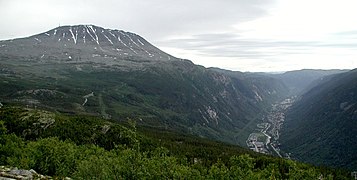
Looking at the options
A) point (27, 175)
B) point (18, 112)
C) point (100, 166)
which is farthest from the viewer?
point (18, 112)

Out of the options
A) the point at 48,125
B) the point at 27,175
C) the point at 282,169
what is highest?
the point at 27,175

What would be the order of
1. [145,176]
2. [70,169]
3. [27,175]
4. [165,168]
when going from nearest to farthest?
1. [27,175]
2. [145,176]
3. [165,168]
4. [70,169]

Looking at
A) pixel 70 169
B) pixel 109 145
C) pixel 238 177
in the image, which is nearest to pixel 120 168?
pixel 70 169

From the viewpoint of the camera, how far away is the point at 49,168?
321 ft

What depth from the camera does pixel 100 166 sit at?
264ft

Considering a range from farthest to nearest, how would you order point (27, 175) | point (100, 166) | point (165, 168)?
point (165, 168)
point (100, 166)
point (27, 175)

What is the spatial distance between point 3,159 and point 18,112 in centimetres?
11348

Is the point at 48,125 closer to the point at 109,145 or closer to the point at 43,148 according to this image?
the point at 109,145

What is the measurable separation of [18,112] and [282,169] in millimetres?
136202

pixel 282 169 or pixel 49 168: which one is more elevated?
pixel 49 168

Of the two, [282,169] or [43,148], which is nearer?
[43,148]

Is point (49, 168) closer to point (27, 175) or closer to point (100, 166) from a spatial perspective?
point (100, 166)

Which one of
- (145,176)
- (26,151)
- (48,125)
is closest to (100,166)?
(145,176)

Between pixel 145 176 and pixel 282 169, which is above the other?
pixel 145 176
